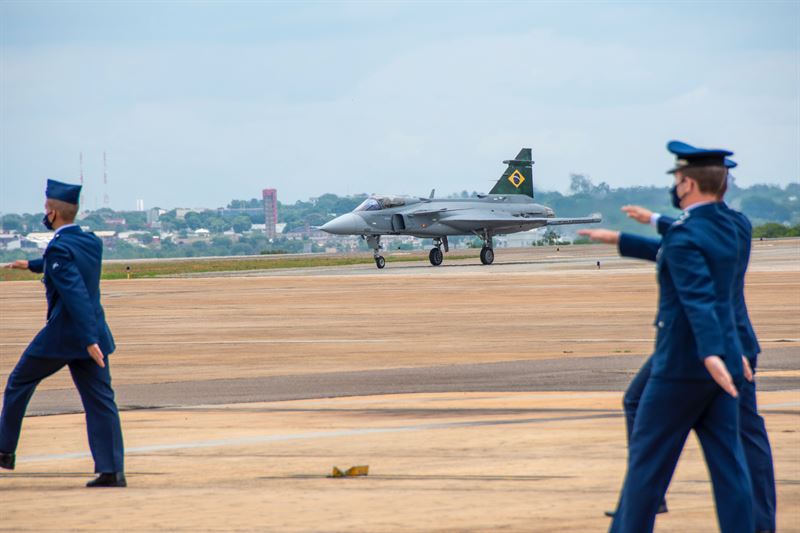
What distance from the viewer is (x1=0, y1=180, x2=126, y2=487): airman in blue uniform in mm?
8789

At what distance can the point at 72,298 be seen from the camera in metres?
8.78

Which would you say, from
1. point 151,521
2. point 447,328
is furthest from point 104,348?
point 447,328

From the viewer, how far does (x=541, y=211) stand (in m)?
62.7

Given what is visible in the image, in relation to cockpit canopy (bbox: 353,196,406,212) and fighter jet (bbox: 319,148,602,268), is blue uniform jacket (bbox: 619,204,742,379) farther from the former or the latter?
cockpit canopy (bbox: 353,196,406,212)

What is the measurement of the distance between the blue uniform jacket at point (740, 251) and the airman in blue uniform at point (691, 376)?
0.66ft

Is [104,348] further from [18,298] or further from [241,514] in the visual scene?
[18,298]

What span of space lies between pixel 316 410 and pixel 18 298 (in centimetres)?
2936

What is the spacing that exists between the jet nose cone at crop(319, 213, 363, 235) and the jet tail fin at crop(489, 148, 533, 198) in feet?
28.7

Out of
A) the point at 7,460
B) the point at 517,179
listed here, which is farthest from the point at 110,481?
the point at 517,179

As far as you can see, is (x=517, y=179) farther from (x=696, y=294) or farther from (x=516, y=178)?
(x=696, y=294)

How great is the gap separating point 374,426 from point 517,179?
176ft

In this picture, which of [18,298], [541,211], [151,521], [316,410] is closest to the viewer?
[151,521]

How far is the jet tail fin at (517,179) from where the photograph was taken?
64000 millimetres

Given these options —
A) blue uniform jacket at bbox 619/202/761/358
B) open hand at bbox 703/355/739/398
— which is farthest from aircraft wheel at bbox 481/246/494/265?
open hand at bbox 703/355/739/398
